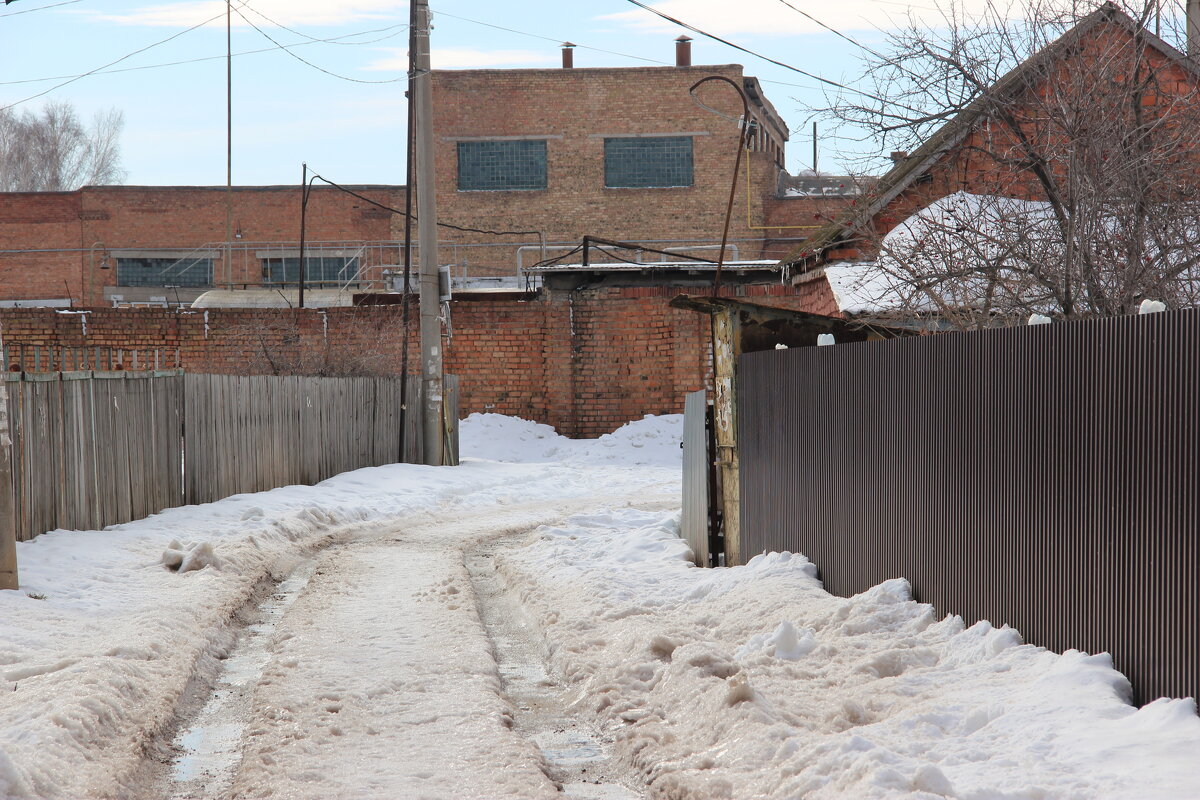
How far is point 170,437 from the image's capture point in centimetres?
1216

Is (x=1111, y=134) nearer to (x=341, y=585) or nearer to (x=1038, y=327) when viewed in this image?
(x=1038, y=327)

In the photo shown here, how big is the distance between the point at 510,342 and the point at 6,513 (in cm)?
1739

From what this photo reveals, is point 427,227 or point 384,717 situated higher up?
point 427,227

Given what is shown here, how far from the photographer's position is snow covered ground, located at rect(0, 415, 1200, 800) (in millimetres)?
4246

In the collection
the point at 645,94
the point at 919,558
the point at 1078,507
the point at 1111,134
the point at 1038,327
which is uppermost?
the point at 645,94

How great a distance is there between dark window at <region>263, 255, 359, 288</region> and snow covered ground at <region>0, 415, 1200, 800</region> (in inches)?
1211

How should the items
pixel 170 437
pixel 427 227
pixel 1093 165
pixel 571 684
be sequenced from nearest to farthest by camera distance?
pixel 571 684
pixel 1093 165
pixel 170 437
pixel 427 227

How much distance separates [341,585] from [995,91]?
21.7 ft

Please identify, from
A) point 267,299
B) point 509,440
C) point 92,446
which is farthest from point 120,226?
point 92,446

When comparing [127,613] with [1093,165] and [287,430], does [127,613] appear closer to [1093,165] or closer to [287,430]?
[1093,165]

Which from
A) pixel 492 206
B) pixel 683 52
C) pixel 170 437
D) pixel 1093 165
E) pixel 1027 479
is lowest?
pixel 170 437

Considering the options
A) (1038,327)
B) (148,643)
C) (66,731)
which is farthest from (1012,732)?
(148,643)

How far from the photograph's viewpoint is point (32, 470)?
9164mm

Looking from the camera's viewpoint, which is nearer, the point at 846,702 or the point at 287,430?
the point at 846,702
